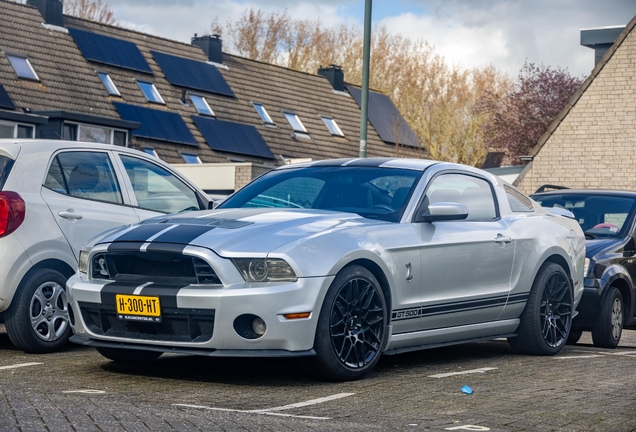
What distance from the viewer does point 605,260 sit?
10.2 metres

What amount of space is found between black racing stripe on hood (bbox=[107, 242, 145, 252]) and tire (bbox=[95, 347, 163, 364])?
94cm

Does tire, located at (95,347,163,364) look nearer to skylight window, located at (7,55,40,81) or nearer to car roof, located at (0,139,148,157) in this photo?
car roof, located at (0,139,148,157)

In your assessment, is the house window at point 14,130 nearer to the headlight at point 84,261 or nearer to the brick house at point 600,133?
the brick house at point 600,133

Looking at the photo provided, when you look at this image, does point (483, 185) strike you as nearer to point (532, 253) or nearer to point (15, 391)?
point (532, 253)

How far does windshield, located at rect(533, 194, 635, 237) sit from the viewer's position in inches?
427

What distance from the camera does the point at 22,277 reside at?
320 inches

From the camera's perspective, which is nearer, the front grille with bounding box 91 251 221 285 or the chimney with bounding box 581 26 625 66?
the front grille with bounding box 91 251 221 285

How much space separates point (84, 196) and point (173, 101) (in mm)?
29544

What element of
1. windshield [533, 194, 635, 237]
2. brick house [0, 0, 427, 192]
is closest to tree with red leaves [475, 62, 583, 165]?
brick house [0, 0, 427, 192]

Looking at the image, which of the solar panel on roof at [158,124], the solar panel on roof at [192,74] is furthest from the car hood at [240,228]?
the solar panel on roof at [192,74]

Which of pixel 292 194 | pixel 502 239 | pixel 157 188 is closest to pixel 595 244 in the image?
pixel 502 239

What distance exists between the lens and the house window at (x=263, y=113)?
42.1m

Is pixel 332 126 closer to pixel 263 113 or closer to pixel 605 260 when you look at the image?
pixel 263 113

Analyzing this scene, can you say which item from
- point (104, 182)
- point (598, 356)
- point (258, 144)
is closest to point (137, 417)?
point (104, 182)
